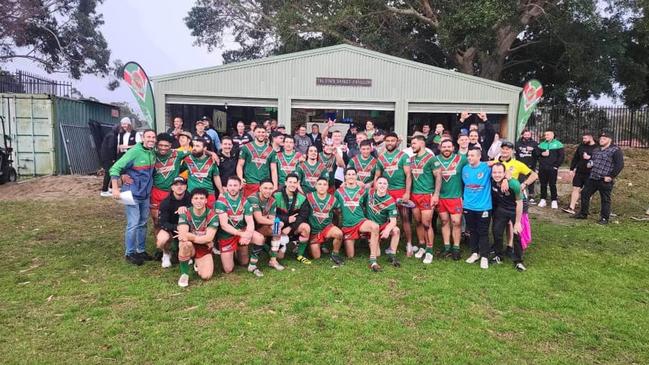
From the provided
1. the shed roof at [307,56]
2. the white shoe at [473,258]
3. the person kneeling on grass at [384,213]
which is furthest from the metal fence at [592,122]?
the person kneeling on grass at [384,213]

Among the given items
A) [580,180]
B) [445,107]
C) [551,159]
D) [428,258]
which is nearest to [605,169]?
[580,180]

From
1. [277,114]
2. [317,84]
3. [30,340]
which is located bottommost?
[30,340]

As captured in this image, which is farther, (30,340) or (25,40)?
(25,40)

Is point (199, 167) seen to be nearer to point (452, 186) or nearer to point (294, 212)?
point (294, 212)

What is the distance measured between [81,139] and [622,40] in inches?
819

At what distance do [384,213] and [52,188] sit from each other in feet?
29.7

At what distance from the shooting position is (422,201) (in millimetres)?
6281

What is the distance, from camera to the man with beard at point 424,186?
6207 millimetres

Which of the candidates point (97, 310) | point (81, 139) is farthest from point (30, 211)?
point (81, 139)

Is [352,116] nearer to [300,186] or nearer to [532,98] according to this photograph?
[532,98]

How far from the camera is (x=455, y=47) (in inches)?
689

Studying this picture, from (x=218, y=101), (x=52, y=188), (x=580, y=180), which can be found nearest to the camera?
(x=580, y=180)

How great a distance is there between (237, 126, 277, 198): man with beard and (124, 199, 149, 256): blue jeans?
139 centimetres

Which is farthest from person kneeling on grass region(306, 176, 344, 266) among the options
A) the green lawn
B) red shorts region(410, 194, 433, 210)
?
red shorts region(410, 194, 433, 210)
